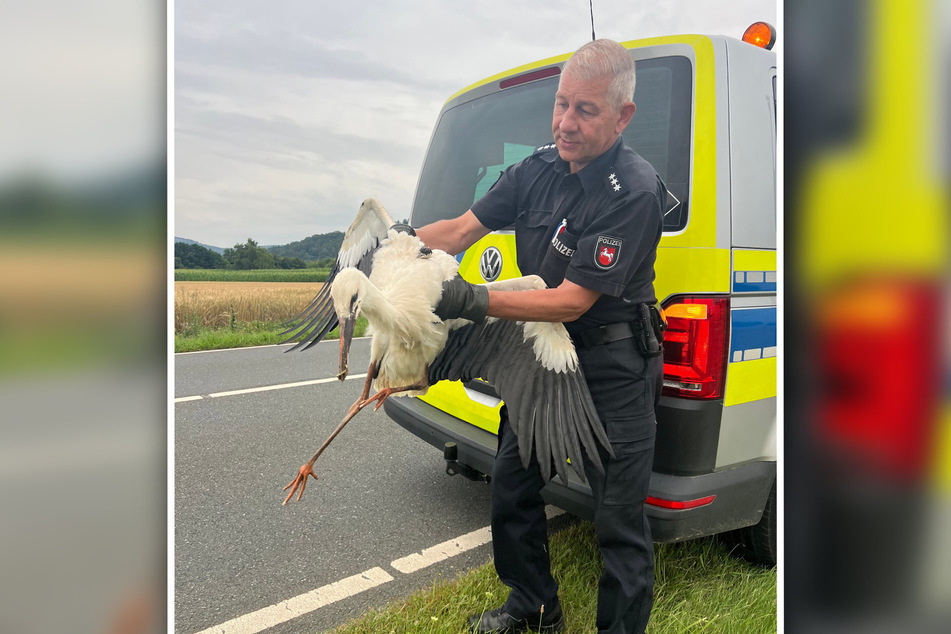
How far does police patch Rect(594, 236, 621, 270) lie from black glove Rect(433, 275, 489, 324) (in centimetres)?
28

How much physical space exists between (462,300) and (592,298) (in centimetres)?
33

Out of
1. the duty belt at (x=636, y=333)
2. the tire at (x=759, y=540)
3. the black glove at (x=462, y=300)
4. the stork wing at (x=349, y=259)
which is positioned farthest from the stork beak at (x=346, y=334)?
the tire at (x=759, y=540)

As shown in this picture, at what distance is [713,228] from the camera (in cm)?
169

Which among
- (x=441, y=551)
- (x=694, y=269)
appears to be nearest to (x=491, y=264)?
(x=694, y=269)

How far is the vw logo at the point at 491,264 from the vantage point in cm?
201

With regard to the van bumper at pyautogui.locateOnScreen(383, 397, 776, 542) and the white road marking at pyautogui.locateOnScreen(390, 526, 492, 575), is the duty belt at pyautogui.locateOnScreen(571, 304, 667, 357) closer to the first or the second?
the van bumper at pyautogui.locateOnScreen(383, 397, 776, 542)

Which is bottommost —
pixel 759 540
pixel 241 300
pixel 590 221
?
pixel 759 540

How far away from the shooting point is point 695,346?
5.82 feet

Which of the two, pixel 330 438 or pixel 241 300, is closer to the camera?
pixel 330 438
